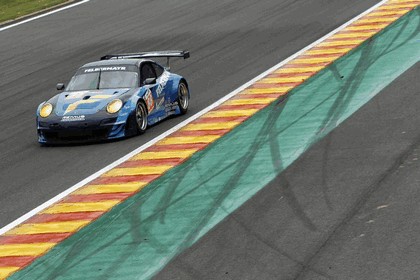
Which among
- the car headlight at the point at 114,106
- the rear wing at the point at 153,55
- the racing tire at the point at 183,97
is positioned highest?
the rear wing at the point at 153,55

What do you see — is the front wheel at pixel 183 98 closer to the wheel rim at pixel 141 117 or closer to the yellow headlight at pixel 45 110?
the wheel rim at pixel 141 117

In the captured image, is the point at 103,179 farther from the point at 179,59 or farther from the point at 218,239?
the point at 179,59

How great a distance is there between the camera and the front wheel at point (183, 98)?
71.2 ft

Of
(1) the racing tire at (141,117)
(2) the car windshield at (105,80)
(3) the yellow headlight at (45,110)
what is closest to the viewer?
(3) the yellow headlight at (45,110)

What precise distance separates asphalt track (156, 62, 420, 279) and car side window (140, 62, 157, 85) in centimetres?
442

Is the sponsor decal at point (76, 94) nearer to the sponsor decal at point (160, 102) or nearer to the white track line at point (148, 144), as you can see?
the sponsor decal at point (160, 102)

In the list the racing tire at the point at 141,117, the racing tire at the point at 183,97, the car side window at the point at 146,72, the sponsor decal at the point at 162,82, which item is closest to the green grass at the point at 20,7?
the racing tire at the point at 183,97

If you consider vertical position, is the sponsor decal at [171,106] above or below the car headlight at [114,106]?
below

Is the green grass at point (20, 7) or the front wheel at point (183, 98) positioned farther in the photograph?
the green grass at point (20, 7)

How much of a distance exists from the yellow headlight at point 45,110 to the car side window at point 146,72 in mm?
1850

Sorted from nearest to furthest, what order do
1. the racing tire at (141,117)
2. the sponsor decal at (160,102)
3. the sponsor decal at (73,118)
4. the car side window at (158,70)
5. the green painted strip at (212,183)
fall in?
the green painted strip at (212,183), the sponsor decal at (73,118), the racing tire at (141,117), the sponsor decal at (160,102), the car side window at (158,70)

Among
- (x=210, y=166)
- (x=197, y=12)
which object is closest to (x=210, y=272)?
(x=210, y=166)

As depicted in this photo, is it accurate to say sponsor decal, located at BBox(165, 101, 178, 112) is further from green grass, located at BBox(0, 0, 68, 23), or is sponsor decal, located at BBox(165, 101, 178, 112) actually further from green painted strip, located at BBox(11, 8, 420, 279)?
green grass, located at BBox(0, 0, 68, 23)

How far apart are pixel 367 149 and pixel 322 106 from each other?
A: 3.75 m
